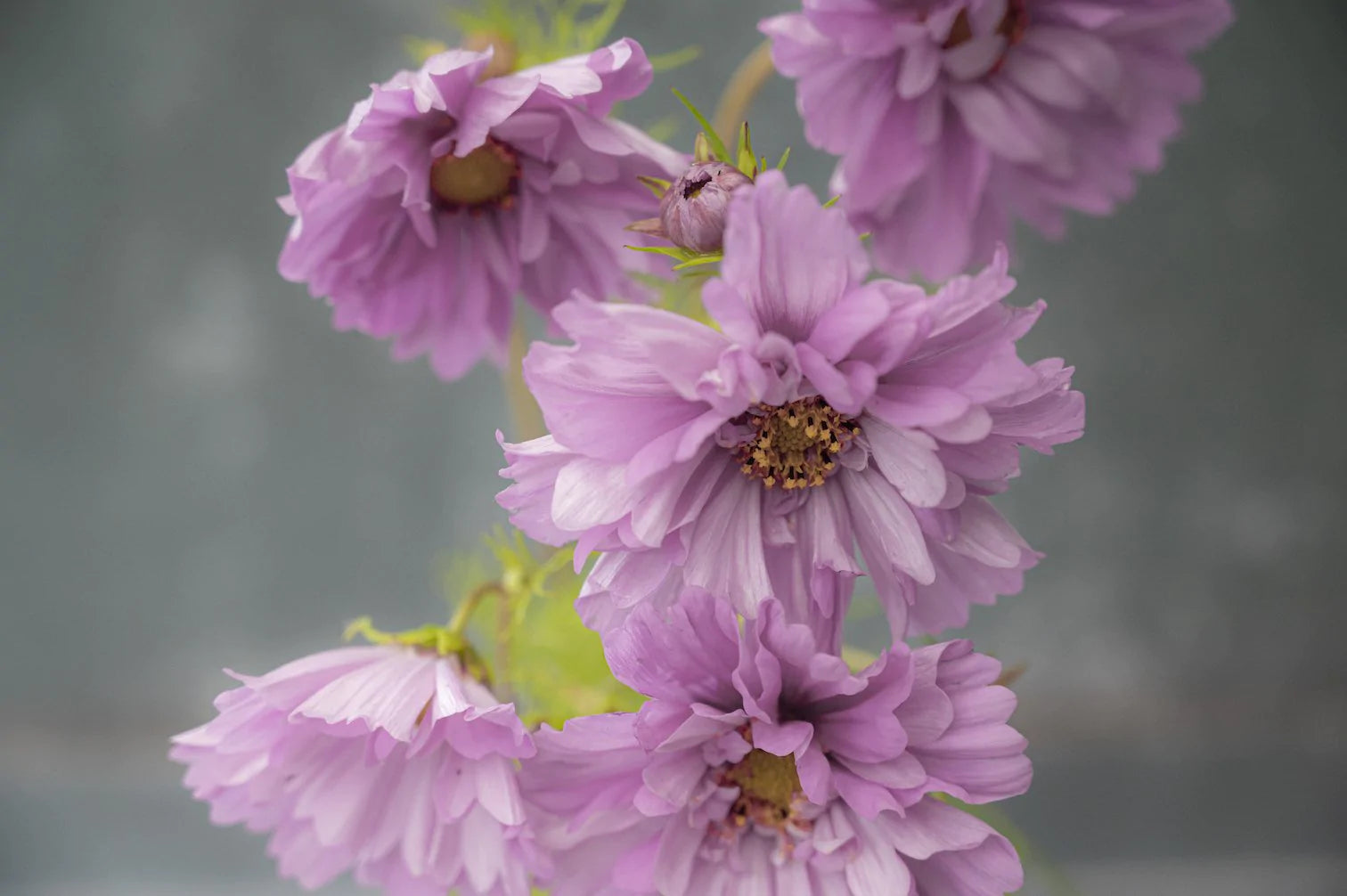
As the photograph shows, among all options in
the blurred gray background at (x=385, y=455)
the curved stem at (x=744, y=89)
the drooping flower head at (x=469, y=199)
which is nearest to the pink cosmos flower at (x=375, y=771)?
the drooping flower head at (x=469, y=199)

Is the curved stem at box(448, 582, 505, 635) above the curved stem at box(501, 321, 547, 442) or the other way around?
the other way around

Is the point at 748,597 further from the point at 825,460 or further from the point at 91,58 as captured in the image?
the point at 91,58

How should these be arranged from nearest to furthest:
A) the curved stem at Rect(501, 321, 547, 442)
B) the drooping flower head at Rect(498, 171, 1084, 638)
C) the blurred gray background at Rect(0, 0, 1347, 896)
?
the drooping flower head at Rect(498, 171, 1084, 638), the curved stem at Rect(501, 321, 547, 442), the blurred gray background at Rect(0, 0, 1347, 896)

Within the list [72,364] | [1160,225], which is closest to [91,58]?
[72,364]

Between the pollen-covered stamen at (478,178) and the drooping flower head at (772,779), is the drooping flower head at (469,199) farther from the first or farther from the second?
the drooping flower head at (772,779)

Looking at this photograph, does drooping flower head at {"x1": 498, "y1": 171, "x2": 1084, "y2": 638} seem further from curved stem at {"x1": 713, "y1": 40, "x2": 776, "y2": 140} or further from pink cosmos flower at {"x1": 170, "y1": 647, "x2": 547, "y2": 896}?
curved stem at {"x1": 713, "y1": 40, "x2": 776, "y2": 140}

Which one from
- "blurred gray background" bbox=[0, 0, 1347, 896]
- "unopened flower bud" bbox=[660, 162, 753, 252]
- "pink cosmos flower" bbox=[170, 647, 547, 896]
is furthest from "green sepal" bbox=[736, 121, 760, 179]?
"blurred gray background" bbox=[0, 0, 1347, 896]
